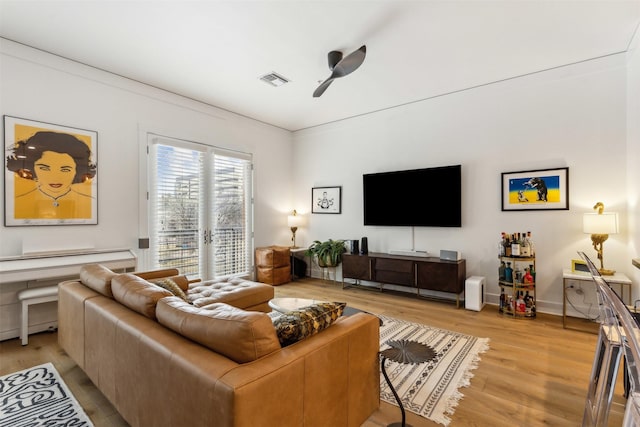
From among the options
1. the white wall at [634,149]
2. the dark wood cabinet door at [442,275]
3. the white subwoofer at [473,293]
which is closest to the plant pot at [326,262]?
the dark wood cabinet door at [442,275]

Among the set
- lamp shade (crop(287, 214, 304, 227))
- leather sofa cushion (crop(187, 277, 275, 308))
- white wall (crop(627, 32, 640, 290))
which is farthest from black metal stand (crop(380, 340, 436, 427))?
lamp shade (crop(287, 214, 304, 227))

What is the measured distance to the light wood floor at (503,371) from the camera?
1.87 meters

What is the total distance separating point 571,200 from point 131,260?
531 centimetres

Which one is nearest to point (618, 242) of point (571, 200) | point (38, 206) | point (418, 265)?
point (571, 200)

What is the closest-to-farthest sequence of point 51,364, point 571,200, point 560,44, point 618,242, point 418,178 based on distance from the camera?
point 51,364 → point 560,44 → point 618,242 → point 571,200 → point 418,178

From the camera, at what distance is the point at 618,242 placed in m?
3.37

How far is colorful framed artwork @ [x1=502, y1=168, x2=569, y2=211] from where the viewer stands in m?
3.64

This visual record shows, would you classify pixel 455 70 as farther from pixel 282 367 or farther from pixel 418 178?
pixel 282 367

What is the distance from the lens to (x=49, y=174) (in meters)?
3.29

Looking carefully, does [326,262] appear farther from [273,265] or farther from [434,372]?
[434,372]

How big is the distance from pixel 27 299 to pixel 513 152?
574 centimetres

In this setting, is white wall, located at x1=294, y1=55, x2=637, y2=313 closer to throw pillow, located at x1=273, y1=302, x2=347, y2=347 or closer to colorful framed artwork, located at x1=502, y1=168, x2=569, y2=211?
colorful framed artwork, located at x1=502, y1=168, x2=569, y2=211

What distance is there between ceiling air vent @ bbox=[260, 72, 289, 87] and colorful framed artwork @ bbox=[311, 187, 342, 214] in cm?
228

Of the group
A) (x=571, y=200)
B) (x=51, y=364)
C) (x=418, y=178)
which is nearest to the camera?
(x=51, y=364)
